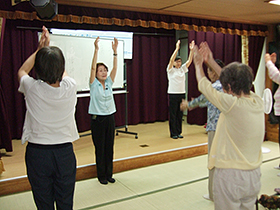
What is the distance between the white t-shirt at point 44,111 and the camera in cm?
159

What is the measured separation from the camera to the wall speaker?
2491 mm

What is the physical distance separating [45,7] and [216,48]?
4.12 m

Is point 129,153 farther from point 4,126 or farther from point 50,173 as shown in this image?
point 50,173

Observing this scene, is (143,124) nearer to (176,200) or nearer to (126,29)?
(126,29)

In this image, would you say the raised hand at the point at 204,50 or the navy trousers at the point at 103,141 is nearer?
the raised hand at the point at 204,50

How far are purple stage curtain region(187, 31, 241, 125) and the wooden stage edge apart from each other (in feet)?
5.79

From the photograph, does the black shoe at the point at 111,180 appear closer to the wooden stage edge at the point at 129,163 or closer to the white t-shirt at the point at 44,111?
the wooden stage edge at the point at 129,163

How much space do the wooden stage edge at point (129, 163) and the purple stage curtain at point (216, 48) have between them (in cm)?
177

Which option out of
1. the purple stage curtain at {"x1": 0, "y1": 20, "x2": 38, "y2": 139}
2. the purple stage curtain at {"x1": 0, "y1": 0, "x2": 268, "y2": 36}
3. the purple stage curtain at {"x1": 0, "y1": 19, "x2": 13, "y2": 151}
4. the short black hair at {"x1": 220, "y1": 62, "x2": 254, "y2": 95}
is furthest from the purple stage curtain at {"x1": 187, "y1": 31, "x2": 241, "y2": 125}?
the short black hair at {"x1": 220, "y1": 62, "x2": 254, "y2": 95}

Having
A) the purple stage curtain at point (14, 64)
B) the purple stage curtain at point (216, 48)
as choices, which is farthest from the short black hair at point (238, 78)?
the purple stage curtain at point (216, 48)

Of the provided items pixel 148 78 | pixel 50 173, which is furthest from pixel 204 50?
pixel 148 78

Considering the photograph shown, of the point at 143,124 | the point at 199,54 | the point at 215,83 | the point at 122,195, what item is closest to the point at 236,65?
the point at 199,54

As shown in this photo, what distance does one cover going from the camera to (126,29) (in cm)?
565

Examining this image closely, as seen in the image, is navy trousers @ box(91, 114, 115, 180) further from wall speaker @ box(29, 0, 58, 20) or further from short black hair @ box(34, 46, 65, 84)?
short black hair @ box(34, 46, 65, 84)
